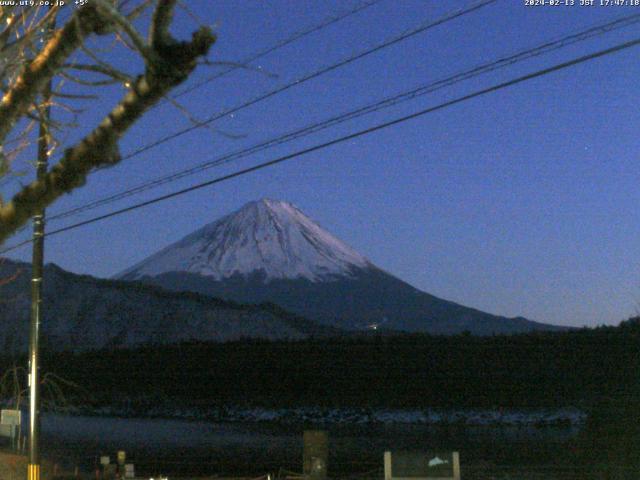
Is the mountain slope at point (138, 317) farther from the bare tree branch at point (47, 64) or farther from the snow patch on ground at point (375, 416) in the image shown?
the bare tree branch at point (47, 64)

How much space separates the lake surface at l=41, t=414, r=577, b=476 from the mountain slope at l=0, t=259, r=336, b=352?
4910 cm

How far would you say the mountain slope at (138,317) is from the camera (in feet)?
348

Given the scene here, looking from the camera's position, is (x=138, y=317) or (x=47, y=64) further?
(x=138, y=317)

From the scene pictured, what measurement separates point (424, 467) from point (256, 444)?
21720mm

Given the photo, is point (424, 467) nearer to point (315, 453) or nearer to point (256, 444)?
point (315, 453)

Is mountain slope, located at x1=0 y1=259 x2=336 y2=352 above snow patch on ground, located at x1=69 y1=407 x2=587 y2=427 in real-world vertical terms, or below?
above

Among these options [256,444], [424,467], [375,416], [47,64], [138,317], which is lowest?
[375,416]

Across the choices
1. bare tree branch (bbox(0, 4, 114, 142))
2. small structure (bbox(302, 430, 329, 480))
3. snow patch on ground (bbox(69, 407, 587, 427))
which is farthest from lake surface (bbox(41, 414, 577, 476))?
bare tree branch (bbox(0, 4, 114, 142))

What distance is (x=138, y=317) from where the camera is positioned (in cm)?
11125

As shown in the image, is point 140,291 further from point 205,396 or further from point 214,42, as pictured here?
point 214,42

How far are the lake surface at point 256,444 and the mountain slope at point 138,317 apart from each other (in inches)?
1933

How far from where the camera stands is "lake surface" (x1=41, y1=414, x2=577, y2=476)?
94.7ft

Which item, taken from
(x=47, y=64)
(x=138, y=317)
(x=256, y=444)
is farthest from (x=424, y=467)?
(x=138, y=317)

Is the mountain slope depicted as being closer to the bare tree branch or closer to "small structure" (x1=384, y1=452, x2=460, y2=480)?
"small structure" (x1=384, y1=452, x2=460, y2=480)
